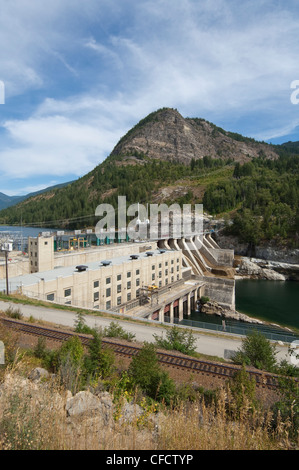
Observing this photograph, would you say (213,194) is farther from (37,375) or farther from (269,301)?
(37,375)

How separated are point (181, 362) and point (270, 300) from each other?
41488 mm

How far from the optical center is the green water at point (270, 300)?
129ft

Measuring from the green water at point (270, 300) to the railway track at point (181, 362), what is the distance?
28305 millimetres

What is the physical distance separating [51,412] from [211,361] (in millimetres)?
10048

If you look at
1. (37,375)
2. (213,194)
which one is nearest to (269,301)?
(37,375)

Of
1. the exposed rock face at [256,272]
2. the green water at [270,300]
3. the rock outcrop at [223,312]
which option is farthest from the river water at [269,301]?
the exposed rock face at [256,272]

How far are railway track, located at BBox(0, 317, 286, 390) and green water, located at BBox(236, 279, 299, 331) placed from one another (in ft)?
92.9

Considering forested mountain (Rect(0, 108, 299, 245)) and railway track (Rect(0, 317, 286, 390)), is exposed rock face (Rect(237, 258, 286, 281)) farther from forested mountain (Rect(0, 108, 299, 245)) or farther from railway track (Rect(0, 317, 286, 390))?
railway track (Rect(0, 317, 286, 390))

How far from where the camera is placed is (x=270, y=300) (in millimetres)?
47906

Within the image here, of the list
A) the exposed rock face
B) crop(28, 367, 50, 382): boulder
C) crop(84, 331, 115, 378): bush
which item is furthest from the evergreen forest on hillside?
crop(28, 367, 50, 382): boulder

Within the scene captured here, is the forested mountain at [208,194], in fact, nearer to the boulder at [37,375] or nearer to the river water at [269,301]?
the river water at [269,301]
